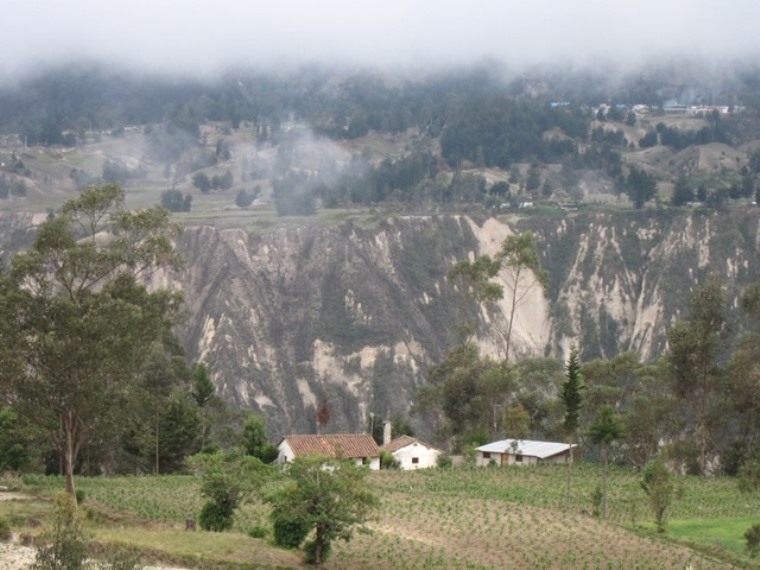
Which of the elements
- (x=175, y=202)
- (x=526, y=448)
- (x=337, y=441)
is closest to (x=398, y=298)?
(x=175, y=202)

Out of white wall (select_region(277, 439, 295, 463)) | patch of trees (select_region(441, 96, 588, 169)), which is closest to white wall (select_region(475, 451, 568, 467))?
white wall (select_region(277, 439, 295, 463))

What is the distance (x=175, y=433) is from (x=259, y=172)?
3924 inches

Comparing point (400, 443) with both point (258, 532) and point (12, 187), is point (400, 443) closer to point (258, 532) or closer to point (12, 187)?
point (258, 532)

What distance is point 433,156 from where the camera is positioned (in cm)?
15262

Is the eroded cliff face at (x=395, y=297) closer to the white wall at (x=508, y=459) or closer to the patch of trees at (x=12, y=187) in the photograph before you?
the patch of trees at (x=12, y=187)

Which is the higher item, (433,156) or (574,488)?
(433,156)

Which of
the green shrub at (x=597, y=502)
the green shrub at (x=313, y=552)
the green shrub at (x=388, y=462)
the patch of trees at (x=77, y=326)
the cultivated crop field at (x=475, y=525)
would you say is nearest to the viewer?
the green shrub at (x=313, y=552)

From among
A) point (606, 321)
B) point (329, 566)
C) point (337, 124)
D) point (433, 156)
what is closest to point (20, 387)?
point (329, 566)

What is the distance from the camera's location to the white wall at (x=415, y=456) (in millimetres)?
A: 65875

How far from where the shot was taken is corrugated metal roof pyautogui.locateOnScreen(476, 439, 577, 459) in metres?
63.1

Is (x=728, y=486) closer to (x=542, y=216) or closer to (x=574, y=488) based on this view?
(x=574, y=488)

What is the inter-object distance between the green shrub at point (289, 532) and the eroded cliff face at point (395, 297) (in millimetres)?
57668

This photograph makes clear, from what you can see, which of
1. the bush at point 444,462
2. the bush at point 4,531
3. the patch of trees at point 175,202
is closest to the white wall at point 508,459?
the bush at point 444,462

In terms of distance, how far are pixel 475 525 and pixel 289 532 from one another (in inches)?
346
